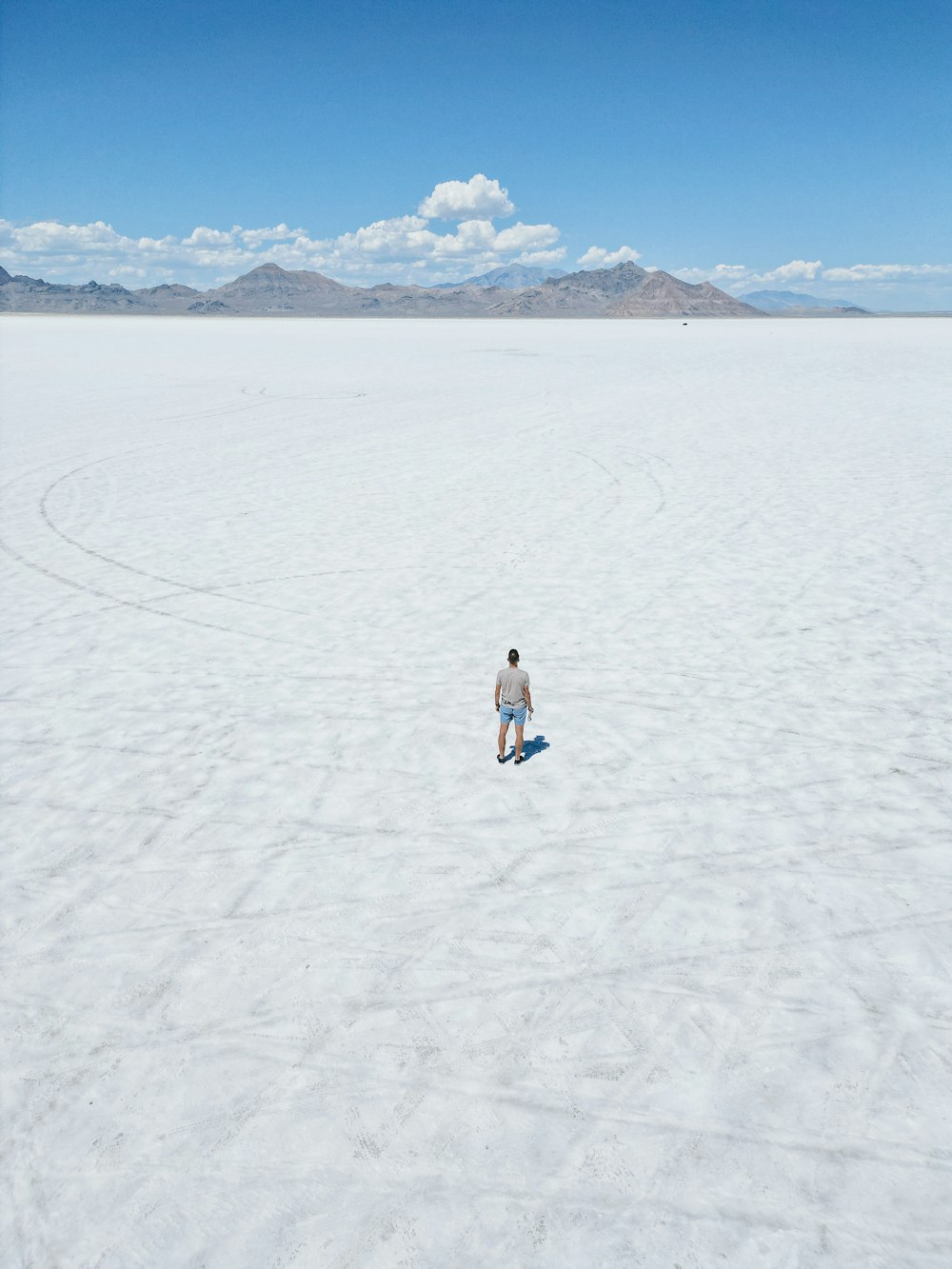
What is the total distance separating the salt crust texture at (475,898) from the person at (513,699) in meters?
0.43

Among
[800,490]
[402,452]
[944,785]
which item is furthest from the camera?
[402,452]

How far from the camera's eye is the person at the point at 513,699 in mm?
8562

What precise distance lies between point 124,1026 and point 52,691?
608cm

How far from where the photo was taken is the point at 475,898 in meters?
7.00

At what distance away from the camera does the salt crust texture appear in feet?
15.7

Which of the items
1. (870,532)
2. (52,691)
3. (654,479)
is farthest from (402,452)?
(52,691)

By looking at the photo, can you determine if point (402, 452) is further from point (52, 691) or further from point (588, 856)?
point (588, 856)

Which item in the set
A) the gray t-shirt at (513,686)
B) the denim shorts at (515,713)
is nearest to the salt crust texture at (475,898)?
the denim shorts at (515,713)

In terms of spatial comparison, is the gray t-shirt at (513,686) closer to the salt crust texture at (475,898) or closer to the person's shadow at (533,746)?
the person's shadow at (533,746)

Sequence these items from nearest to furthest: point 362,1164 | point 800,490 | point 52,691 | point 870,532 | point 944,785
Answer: point 362,1164
point 944,785
point 52,691
point 870,532
point 800,490

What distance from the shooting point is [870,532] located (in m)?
16.8

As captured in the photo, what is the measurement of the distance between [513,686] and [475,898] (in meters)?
2.36

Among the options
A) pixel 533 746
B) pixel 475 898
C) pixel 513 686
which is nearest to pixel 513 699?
pixel 513 686

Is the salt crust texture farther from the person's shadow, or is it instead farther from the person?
the person
